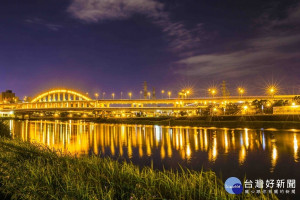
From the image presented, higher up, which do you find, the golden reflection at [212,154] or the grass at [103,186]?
the grass at [103,186]

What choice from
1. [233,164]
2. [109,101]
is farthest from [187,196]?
[109,101]

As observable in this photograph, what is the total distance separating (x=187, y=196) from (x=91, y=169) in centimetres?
422

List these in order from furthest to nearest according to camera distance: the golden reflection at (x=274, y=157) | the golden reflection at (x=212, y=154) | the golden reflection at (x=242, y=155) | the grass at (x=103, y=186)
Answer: the golden reflection at (x=212, y=154), the golden reflection at (x=242, y=155), the golden reflection at (x=274, y=157), the grass at (x=103, y=186)

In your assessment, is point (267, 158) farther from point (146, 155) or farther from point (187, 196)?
point (187, 196)

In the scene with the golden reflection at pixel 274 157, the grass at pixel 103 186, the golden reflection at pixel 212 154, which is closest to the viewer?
the grass at pixel 103 186

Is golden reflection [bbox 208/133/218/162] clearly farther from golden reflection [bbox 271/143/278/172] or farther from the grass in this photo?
the grass

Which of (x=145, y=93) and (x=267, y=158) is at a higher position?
(x=145, y=93)

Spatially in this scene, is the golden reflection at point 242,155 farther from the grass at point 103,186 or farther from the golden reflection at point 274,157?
the grass at point 103,186

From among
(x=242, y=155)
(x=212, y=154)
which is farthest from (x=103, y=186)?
(x=242, y=155)

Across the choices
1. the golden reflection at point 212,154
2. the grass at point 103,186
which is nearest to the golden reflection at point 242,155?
the golden reflection at point 212,154

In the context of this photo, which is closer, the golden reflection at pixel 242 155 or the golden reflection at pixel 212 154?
the golden reflection at pixel 242 155

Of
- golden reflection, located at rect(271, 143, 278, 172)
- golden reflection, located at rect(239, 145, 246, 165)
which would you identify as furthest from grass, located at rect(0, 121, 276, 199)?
golden reflection, located at rect(239, 145, 246, 165)

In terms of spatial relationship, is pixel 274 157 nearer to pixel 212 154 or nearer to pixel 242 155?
pixel 242 155

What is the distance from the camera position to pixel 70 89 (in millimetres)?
166125
